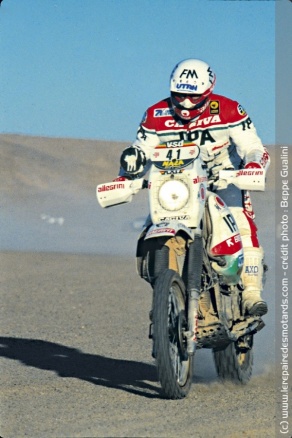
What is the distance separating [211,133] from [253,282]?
3.89 ft

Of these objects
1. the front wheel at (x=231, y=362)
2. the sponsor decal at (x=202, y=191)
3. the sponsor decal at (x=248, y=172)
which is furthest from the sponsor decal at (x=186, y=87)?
the front wheel at (x=231, y=362)

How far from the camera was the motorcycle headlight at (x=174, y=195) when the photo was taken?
8.43m

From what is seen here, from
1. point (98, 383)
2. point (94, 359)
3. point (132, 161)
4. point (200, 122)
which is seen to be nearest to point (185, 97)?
point (200, 122)

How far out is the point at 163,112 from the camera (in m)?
9.37

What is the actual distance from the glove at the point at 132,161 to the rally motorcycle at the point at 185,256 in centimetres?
12

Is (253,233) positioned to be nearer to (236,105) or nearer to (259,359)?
(236,105)

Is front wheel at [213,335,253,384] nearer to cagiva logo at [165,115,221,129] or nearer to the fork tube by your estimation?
the fork tube

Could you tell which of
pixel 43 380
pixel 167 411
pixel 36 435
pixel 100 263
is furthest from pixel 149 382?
pixel 100 263

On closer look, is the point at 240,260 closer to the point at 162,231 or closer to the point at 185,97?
the point at 162,231

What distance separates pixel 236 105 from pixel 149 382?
2238 millimetres

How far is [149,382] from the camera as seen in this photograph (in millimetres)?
9508

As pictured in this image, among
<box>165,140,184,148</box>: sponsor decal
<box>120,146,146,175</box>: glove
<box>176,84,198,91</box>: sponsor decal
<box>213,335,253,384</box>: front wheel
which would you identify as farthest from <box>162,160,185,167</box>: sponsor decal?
<box>213,335,253,384</box>: front wheel

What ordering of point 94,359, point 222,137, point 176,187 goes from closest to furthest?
point 176,187 < point 222,137 < point 94,359

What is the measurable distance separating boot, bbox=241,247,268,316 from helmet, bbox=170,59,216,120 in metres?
1.19
